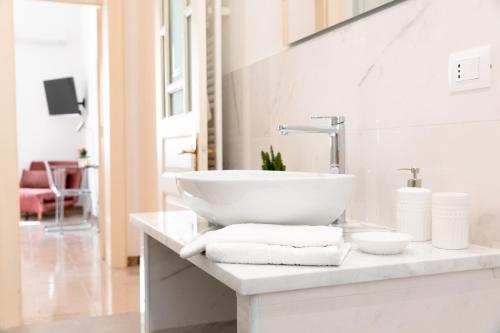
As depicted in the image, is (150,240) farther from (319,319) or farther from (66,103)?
(66,103)

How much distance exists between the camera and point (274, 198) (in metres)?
1.28

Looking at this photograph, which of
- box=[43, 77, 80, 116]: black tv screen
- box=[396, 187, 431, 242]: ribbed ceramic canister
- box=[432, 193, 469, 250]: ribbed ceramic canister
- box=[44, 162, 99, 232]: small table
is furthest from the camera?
box=[43, 77, 80, 116]: black tv screen

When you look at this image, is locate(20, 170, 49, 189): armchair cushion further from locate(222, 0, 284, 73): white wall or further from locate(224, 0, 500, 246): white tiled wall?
locate(224, 0, 500, 246): white tiled wall

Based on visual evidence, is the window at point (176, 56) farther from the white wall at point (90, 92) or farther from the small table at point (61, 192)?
the white wall at point (90, 92)

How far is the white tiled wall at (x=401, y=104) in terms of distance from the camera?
1.29 metres

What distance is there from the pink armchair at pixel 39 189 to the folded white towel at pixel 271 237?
614cm

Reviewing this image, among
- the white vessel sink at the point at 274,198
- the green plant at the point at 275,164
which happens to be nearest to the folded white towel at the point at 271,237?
the white vessel sink at the point at 274,198

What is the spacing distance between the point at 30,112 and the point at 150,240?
6772 mm

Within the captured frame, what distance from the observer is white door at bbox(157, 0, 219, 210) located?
2.61 m

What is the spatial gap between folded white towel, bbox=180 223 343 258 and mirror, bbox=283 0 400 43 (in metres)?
0.81

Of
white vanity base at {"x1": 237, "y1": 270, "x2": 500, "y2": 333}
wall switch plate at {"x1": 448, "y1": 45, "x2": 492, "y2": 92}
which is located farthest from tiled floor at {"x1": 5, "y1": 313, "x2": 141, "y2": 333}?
wall switch plate at {"x1": 448, "y1": 45, "x2": 492, "y2": 92}

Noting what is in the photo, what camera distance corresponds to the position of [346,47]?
181cm

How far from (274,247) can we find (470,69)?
672mm

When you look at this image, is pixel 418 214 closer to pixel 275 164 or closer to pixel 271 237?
pixel 271 237
